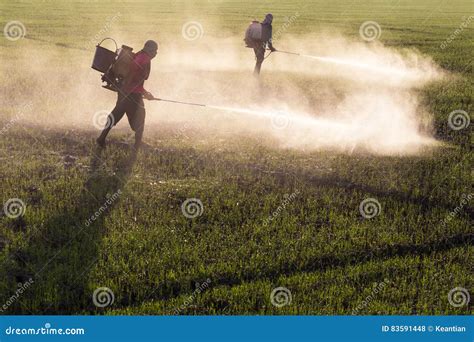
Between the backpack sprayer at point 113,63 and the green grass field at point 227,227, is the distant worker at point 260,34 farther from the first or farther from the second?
the backpack sprayer at point 113,63

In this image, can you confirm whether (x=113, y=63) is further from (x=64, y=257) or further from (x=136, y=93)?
(x=64, y=257)

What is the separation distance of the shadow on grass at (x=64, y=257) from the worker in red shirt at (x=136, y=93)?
7.17 feet

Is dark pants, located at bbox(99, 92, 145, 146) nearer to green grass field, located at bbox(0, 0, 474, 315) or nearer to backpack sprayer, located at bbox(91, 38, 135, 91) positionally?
backpack sprayer, located at bbox(91, 38, 135, 91)

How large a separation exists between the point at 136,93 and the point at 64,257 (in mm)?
4622

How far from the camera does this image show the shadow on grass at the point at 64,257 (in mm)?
6305

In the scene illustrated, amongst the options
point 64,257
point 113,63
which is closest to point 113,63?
point 113,63

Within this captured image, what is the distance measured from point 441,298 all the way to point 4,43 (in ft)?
85.1

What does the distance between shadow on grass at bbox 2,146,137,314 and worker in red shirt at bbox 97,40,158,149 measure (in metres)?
2.19

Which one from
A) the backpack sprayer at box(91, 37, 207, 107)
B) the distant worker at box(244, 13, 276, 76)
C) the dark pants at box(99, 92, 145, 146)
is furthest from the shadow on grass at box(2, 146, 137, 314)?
the distant worker at box(244, 13, 276, 76)

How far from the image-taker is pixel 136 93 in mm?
10945

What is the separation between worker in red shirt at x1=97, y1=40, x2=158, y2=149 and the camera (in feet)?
35.1

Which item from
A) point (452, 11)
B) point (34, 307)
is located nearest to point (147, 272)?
point (34, 307)

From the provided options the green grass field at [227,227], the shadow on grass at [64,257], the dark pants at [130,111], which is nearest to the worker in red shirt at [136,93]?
the dark pants at [130,111]

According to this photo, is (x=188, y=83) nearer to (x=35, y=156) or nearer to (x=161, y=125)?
(x=161, y=125)
